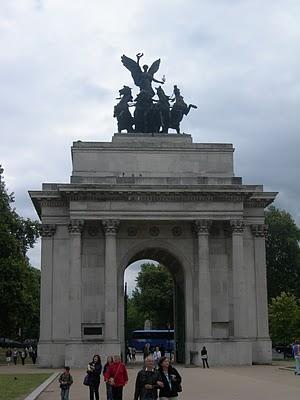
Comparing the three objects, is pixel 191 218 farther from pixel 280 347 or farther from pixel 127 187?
pixel 280 347

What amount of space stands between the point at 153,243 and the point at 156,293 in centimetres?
4989

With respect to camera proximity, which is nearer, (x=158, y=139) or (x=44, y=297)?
(x=44, y=297)

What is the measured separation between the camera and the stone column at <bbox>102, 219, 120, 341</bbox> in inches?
1791

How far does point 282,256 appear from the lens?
87062 mm

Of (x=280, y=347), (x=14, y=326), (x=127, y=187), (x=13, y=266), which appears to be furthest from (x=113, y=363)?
(x=280, y=347)

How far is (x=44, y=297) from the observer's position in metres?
47.3

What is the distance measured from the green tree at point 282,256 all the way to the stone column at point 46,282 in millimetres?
43124

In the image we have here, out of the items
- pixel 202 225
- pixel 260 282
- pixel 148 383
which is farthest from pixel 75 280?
pixel 148 383

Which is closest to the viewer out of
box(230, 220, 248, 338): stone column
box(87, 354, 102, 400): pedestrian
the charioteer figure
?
box(87, 354, 102, 400): pedestrian

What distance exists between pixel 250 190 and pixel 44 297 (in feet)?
49.8

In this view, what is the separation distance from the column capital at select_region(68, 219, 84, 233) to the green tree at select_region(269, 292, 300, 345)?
2777 centimetres

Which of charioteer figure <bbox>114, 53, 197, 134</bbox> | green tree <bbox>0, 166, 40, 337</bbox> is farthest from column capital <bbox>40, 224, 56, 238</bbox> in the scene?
charioteer figure <bbox>114, 53, 197, 134</bbox>

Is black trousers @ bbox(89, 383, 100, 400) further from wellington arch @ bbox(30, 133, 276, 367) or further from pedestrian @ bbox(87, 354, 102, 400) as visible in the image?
wellington arch @ bbox(30, 133, 276, 367)

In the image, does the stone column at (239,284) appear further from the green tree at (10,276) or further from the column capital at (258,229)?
the green tree at (10,276)
